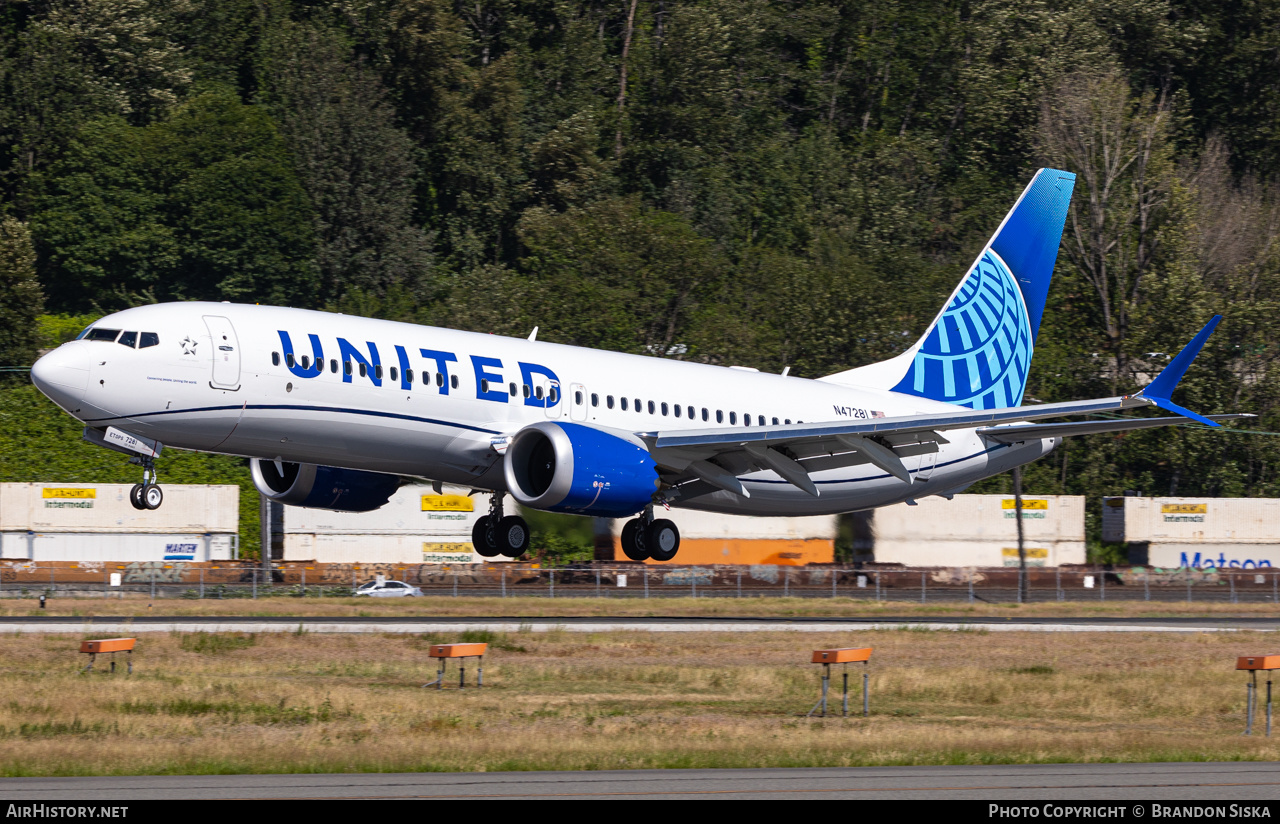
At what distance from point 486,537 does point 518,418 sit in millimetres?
4266

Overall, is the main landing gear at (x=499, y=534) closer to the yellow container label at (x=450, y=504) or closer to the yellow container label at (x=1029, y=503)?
the yellow container label at (x=450, y=504)

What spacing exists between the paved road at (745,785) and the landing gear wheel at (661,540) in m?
15.4

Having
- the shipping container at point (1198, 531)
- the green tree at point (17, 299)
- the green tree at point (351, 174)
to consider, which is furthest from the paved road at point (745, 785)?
the green tree at point (351, 174)

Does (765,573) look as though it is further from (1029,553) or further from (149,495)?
(149,495)

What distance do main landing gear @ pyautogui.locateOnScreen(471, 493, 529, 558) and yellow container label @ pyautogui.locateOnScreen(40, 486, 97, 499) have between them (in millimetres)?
30627

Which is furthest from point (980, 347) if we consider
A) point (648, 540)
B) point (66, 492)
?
point (66, 492)

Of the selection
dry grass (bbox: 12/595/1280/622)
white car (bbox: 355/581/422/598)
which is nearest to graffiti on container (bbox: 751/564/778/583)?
dry grass (bbox: 12/595/1280/622)

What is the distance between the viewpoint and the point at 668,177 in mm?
119312

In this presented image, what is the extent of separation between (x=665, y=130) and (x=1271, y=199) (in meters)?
44.0

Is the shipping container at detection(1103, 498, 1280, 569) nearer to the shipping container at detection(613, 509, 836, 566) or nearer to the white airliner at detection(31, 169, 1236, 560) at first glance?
the shipping container at detection(613, 509, 836, 566)

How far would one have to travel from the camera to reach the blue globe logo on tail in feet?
155

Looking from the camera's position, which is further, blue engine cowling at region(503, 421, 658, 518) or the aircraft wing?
the aircraft wing

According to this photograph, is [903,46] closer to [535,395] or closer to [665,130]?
[665,130]

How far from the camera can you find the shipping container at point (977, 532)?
6638 centimetres
